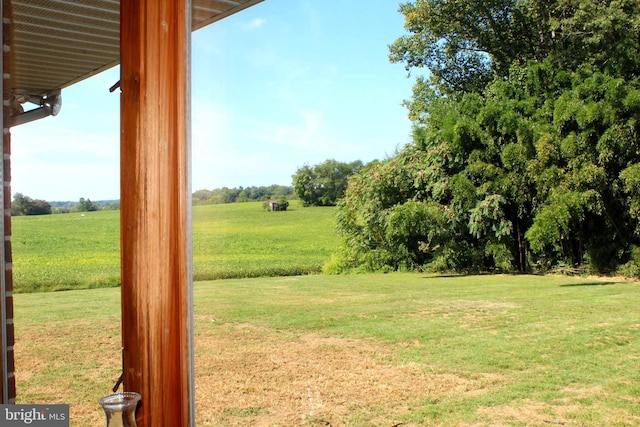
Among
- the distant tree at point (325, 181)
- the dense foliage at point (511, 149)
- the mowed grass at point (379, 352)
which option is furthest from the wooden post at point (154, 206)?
the dense foliage at point (511, 149)

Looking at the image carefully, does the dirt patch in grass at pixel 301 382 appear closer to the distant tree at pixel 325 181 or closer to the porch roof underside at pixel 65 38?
the distant tree at pixel 325 181

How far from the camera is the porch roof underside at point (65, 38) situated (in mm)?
1562

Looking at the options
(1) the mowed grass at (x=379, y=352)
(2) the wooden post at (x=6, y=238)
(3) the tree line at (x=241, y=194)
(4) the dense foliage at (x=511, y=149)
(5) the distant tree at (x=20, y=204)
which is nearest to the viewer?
(2) the wooden post at (x=6, y=238)

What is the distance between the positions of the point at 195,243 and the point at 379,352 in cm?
99

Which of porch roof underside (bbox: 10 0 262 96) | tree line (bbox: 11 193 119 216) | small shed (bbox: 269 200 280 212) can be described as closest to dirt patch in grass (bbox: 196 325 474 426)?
small shed (bbox: 269 200 280 212)

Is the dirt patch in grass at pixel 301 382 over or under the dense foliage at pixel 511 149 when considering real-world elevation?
under

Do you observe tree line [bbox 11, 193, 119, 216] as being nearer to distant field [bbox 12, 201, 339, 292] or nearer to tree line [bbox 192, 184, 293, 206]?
distant field [bbox 12, 201, 339, 292]

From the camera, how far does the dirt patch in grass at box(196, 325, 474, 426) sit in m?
2.17

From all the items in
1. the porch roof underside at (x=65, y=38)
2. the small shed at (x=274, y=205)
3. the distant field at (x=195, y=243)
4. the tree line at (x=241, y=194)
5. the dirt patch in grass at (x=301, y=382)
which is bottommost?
the dirt patch in grass at (x=301, y=382)

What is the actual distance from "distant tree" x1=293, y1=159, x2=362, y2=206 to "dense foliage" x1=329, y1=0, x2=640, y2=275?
7 centimetres

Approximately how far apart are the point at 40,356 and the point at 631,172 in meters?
2.54

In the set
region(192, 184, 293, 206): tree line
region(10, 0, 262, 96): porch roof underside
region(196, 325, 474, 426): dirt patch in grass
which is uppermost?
region(10, 0, 262, 96): porch roof underside

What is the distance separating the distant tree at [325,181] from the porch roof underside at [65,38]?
2.73 ft

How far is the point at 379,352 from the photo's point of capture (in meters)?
2.44
